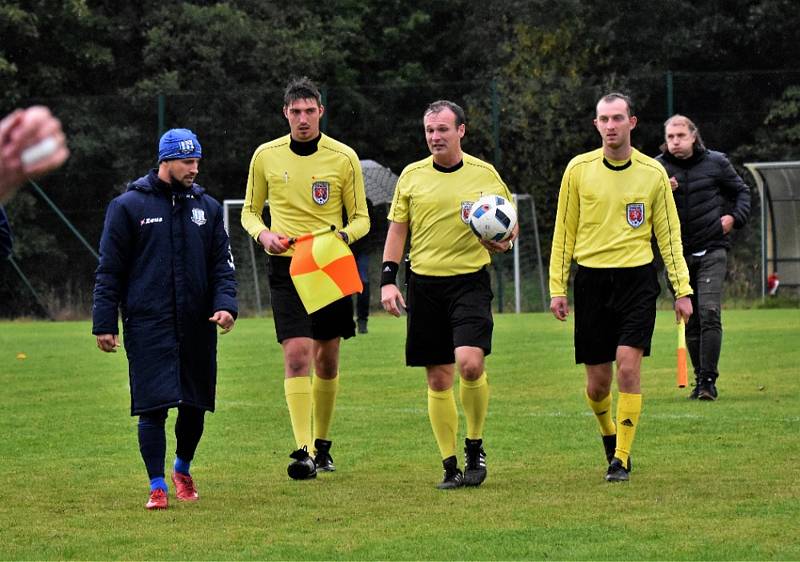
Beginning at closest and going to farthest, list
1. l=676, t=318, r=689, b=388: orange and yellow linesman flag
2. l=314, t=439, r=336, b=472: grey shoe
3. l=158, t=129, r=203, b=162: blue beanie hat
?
l=158, t=129, r=203, b=162: blue beanie hat, l=314, t=439, r=336, b=472: grey shoe, l=676, t=318, r=689, b=388: orange and yellow linesman flag

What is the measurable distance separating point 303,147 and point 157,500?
8.33 feet

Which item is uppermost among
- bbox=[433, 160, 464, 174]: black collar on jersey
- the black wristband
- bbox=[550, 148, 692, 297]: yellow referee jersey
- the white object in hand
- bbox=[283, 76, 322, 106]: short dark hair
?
bbox=[283, 76, 322, 106]: short dark hair

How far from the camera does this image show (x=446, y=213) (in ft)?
28.2

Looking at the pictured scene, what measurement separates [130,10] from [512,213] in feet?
102

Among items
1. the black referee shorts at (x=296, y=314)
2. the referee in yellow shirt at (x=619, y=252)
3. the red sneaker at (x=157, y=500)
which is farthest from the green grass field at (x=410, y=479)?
the black referee shorts at (x=296, y=314)

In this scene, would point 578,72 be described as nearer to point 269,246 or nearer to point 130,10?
point 130,10

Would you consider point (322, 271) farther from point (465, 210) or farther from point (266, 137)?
point (266, 137)

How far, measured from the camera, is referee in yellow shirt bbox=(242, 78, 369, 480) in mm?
9180

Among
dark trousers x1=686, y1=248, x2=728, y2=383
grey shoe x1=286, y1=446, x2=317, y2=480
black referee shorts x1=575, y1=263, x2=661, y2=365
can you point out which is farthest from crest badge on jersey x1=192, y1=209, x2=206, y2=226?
dark trousers x1=686, y1=248, x2=728, y2=383

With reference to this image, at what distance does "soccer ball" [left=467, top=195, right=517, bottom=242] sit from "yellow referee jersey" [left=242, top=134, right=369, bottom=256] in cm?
106

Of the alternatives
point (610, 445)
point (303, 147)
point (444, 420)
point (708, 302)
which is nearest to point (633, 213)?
point (610, 445)

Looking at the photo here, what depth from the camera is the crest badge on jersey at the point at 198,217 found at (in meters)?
7.94

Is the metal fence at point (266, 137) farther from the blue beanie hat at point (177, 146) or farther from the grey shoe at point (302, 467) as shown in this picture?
the blue beanie hat at point (177, 146)

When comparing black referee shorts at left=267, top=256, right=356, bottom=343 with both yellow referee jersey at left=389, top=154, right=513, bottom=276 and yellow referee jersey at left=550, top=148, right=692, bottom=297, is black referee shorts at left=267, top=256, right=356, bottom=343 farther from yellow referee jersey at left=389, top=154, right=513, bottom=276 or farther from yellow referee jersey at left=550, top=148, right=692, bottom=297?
yellow referee jersey at left=550, top=148, right=692, bottom=297
